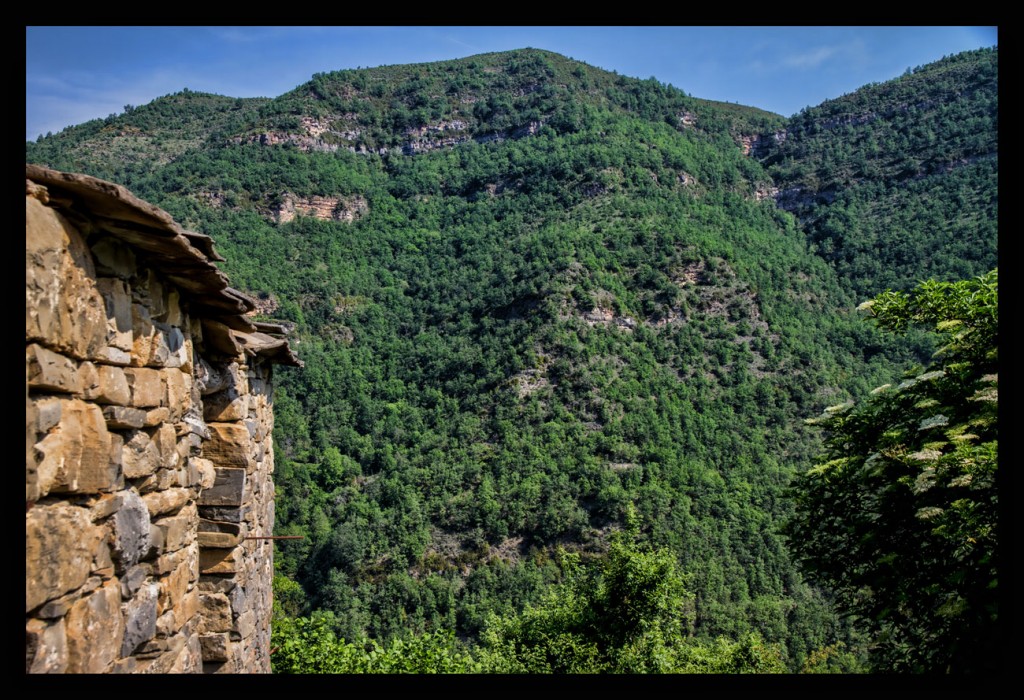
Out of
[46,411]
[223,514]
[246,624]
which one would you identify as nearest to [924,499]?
[246,624]

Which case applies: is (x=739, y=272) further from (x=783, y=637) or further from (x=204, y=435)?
(x=204, y=435)

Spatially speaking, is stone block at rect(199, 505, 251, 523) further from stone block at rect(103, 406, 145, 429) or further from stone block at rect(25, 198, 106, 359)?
stone block at rect(25, 198, 106, 359)

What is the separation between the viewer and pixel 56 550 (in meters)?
2.32

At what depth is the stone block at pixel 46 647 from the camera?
87.6 inches

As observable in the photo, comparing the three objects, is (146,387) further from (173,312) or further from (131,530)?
(131,530)

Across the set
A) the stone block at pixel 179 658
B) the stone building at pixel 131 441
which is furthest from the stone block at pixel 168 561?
the stone block at pixel 179 658

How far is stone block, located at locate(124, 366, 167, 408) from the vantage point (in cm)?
285

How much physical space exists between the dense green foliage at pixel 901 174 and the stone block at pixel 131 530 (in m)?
45.9

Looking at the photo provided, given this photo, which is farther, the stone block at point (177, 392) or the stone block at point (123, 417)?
the stone block at point (177, 392)

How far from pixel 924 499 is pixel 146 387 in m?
5.36

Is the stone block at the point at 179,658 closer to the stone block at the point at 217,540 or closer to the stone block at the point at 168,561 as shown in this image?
the stone block at the point at 168,561

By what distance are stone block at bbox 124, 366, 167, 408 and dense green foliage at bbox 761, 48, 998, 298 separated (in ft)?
150

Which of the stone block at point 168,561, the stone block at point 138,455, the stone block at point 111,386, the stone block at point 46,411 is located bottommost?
the stone block at point 168,561
